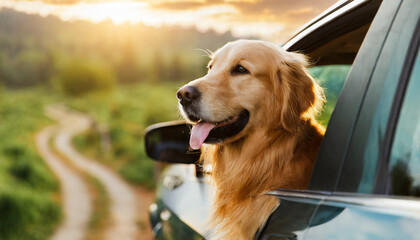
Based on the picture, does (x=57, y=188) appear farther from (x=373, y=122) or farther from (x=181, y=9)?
(x=373, y=122)

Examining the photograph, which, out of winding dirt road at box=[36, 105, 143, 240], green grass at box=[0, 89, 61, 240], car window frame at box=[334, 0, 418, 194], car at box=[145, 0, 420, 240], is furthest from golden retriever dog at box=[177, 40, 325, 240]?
winding dirt road at box=[36, 105, 143, 240]

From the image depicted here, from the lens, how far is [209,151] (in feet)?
9.21

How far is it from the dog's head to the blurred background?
0.67 ft

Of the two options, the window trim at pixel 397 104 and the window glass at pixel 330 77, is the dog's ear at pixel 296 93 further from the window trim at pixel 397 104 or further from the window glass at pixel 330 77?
the window trim at pixel 397 104

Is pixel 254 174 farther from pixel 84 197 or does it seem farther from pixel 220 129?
pixel 84 197

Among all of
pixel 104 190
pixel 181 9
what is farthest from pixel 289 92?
pixel 104 190

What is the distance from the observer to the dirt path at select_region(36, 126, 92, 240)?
12.8 metres

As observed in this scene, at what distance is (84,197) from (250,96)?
56.1ft

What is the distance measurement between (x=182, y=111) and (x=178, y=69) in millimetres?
69747

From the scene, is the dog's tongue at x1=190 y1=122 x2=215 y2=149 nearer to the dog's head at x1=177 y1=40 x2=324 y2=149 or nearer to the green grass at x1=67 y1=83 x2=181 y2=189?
the dog's head at x1=177 y1=40 x2=324 y2=149

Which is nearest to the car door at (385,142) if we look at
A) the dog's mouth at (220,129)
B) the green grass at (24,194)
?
the dog's mouth at (220,129)

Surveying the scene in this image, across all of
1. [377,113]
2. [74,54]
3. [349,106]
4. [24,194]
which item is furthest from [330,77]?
[74,54]

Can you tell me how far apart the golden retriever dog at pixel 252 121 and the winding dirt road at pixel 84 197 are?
10608 millimetres

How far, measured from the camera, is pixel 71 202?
57.1 ft
